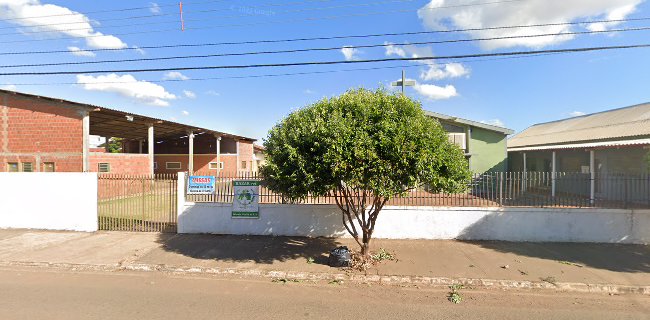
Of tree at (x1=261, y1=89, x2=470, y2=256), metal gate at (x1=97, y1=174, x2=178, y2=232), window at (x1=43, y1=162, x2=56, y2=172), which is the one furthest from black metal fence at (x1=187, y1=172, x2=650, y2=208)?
window at (x1=43, y1=162, x2=56, y2=172)

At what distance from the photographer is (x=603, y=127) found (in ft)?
63.8

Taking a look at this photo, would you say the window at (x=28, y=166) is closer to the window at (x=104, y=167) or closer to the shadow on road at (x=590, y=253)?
the window at (x=104, y=167)

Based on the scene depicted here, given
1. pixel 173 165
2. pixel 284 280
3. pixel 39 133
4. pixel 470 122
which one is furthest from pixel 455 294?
pixel 173 165

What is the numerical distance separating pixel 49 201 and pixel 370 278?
10083mm

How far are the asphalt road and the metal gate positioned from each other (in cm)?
340

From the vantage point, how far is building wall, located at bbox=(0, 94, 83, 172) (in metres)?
14.6

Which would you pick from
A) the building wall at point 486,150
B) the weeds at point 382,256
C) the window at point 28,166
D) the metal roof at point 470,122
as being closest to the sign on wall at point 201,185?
the weeds at point 382,256

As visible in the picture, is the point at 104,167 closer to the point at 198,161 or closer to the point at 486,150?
the point at 198,161

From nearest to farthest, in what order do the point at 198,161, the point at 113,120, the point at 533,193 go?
the point at 533,193 → the point at 113,120 → the point at 198,161

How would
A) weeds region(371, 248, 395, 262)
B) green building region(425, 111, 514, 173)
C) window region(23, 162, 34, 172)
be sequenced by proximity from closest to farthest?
weeds region(371, 248, 395, 262), window region(23, 162, 34, 172), green building region(425, 111, 514, 173)

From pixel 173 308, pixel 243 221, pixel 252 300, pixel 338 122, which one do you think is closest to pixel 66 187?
pixel 243 221

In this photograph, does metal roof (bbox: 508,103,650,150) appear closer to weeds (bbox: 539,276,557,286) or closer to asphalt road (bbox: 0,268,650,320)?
weeds (bbox: 539,276,557,286)

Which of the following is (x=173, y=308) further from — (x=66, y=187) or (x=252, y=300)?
(x=66, y=187)

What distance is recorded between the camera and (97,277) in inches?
242
